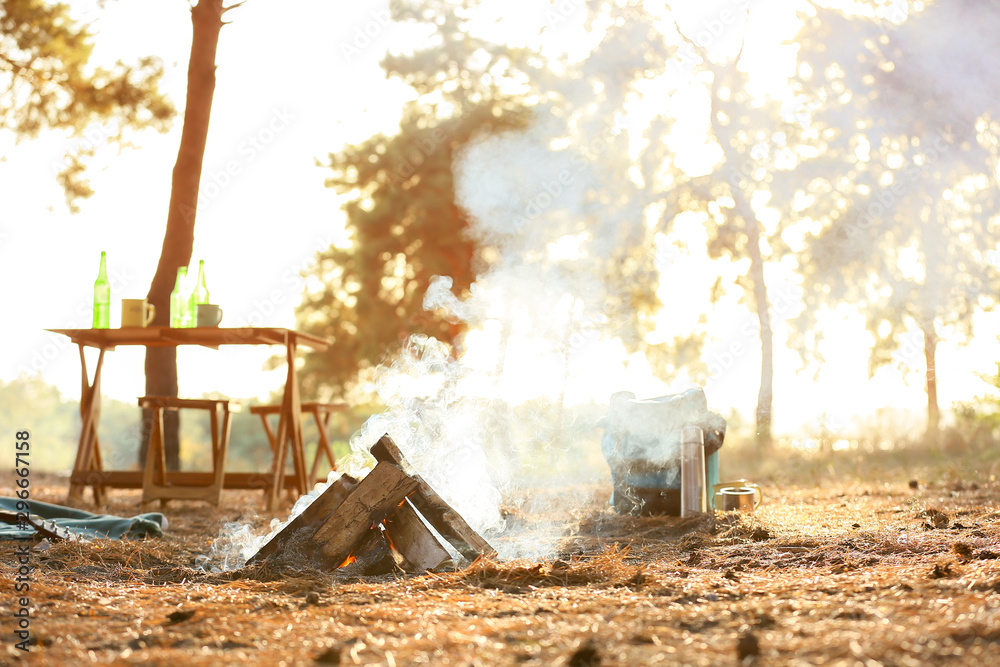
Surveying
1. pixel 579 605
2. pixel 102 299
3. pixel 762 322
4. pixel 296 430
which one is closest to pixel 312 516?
pixel 579 605

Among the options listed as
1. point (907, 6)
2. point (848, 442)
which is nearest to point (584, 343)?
point (848, 442)

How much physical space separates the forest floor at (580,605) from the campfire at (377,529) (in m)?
0.15

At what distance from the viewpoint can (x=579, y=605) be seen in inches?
86.9

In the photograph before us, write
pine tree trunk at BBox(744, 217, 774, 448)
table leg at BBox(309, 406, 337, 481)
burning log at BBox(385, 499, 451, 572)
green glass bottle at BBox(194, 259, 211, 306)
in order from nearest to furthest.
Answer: burning log at BBox(385, 499, 451, 572)
green glass bottle at BBox(194, 259, 211, 306)
table leg at BBox(309, 406, 337, 481)
pine tree trunk at BBox(744, 217, 774, 448)

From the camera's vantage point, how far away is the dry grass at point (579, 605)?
1679 mm

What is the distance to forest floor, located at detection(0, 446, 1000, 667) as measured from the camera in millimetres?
1677

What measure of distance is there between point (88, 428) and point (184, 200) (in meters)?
2.95

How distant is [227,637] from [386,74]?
11.7 meters

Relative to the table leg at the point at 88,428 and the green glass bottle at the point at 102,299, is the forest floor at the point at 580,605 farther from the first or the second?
the green glass bottle at the point at 102,299

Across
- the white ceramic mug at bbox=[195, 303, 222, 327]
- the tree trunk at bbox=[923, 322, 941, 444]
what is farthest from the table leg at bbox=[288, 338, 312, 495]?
the tree trunk at bbox=[923, 322, 941, 444]

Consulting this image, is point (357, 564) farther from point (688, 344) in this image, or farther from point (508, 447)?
point (688, 344)

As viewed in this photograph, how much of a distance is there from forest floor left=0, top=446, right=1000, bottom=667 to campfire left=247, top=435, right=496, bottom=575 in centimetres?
15

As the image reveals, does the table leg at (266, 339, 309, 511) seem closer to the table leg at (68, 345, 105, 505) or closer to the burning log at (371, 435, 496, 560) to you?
the table leg at (68, 345, 105, 505)

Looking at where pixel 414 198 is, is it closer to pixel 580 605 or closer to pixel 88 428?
pixel 88 428
